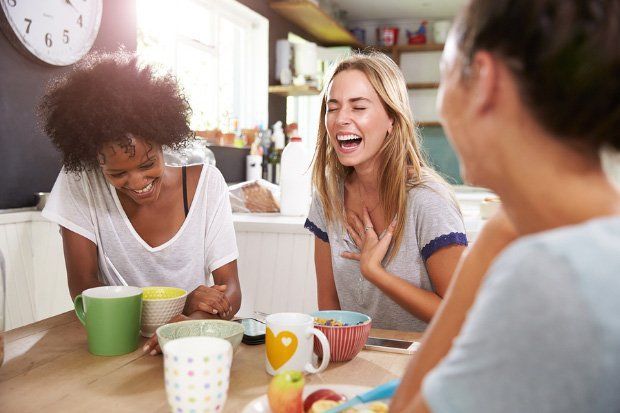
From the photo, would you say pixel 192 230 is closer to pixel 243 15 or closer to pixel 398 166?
pixel 398 166

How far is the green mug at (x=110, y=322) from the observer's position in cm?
98

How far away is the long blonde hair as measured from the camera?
1.43 meters

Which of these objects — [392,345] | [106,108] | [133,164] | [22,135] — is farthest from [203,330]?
Answer: [22,135]

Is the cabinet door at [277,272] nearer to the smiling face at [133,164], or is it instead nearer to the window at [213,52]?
the smiling face at [133,164]

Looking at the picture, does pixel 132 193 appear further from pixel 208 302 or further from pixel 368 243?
pixel 368 243

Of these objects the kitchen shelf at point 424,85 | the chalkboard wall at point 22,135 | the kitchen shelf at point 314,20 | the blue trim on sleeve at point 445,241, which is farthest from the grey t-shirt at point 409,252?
the kitchen shelf at point 424,85

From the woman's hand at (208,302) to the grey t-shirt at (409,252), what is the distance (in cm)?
37

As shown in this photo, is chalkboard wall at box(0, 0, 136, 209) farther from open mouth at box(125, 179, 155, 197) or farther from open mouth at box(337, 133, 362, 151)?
open mouth at box(337, 133, 362, 151)

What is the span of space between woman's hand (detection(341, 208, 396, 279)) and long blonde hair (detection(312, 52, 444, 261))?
0.10 feet

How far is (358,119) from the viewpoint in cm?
151

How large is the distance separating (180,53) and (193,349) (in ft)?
9.88

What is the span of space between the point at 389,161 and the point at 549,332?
3.83ft

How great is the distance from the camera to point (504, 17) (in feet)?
1.37

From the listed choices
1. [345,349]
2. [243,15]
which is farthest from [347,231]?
[243,15]
